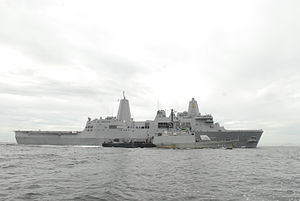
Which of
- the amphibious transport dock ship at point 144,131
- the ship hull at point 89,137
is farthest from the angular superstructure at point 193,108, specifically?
the ship hull at point 89,137

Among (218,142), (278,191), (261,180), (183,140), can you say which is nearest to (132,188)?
(278,191)

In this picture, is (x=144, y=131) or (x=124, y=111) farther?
(x=124, y=111)

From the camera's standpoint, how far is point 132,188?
1112 centimetres

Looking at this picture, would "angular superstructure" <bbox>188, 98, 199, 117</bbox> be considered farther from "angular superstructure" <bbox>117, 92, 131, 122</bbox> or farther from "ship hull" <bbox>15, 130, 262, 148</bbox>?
"angular superstructure" <bbox>117, 92, 131, 122</bbox>

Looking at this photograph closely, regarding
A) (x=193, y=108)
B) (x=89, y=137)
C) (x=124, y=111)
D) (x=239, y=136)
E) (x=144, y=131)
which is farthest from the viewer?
(x=124, y=111)

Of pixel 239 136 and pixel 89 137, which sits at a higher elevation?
pixel 239 136

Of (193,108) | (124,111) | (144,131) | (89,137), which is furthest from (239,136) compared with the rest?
(89,137)

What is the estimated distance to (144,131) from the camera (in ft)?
187

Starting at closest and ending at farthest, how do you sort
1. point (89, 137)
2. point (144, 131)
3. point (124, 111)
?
point (144, 131) → point (89, 137) → point (124, 111)

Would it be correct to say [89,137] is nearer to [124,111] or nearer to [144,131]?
[124,111]

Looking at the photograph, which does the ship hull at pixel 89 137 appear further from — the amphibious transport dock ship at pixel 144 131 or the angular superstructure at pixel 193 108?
the angular superstructure at pixel 193 108

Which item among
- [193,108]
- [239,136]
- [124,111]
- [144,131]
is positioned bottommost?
[239,136]

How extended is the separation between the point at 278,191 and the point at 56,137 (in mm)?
58572

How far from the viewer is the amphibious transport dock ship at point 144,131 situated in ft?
173
